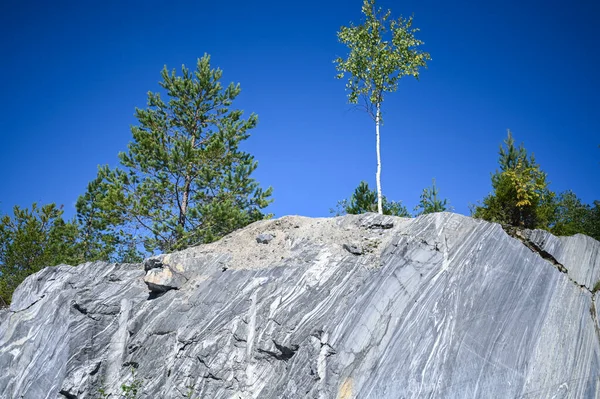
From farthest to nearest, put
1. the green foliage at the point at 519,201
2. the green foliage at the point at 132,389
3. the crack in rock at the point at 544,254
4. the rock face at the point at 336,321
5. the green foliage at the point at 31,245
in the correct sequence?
the green foliage at the point at 31,245
the green foliage at the point at 519,201
the green foliage at the point at 132,389
the crack in rock at the point at 544,254
the rock face at the point at 336,321

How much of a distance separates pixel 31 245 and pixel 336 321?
2540 centimetres

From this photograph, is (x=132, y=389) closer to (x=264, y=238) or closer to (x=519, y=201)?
(x=264, y=238)

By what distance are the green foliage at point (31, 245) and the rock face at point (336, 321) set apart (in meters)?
12.8

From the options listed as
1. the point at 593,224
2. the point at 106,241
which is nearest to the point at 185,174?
the point at 106,241

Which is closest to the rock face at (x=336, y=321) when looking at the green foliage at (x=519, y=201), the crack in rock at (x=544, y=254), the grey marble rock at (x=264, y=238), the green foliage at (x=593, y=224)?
the crack in rock at (x=544, y=254)

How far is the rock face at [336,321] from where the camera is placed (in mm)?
11555

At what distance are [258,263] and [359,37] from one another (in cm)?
1257

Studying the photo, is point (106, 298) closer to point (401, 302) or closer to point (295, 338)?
point (295, 338)

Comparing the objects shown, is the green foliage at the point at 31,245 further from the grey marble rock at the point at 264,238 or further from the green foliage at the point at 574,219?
the green foliage at the point at 574,219

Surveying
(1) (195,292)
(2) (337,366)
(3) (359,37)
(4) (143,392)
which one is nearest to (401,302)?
A: (2) (337,366)

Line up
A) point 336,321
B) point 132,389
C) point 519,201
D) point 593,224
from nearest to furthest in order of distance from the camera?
point 336,321, point 132,389, point 519,201, point 593,224

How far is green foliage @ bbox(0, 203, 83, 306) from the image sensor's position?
29031 millimetres

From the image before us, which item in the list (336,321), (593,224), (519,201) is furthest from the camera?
(593,224)

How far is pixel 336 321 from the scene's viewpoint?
40.8ft
